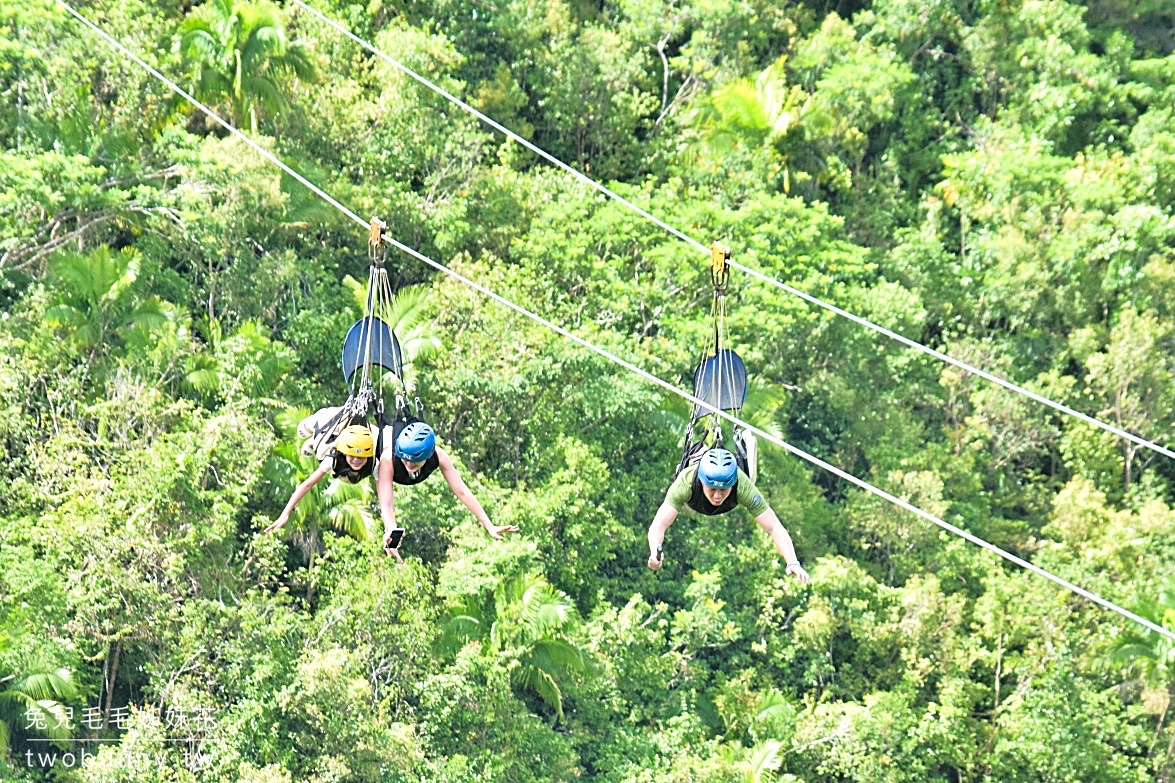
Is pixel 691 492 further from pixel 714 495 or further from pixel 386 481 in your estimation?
pixel 386 481

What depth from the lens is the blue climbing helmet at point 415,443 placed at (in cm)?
1531

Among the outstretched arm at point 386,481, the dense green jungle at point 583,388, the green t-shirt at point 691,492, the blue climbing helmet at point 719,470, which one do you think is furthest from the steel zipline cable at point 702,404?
the dense green jungle at point 583,388

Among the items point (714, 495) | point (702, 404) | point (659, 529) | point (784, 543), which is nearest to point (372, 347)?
point (702, 404)

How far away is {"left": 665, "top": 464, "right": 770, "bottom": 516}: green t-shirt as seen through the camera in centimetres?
1505

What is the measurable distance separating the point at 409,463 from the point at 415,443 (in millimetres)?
208

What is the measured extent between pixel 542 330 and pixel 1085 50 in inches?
446

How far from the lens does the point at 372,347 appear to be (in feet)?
53.8

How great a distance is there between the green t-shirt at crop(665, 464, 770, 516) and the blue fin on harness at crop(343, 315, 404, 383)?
2289mm

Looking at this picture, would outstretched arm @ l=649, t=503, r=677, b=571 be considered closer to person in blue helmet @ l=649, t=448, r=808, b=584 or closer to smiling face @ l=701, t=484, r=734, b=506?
person in blue helmet @ l=649, t=448, r=808, b=584

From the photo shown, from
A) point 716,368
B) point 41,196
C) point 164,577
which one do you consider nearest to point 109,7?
point 41,196

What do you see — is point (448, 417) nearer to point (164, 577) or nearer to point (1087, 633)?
point (164, 577)

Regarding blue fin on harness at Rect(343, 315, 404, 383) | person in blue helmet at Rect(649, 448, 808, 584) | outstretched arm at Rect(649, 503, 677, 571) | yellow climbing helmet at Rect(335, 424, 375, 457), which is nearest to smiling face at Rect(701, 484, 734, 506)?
person in blue helmet at Rect(649, 448, 808, 584)

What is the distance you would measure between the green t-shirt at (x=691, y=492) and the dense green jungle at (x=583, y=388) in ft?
34.9

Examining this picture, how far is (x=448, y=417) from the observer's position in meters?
28.6
